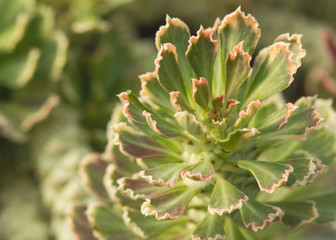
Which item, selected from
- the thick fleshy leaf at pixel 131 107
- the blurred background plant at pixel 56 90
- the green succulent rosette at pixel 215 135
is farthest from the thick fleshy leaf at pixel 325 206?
the blurred background plant at pixel 56 90

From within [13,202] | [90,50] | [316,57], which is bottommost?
[13,202]

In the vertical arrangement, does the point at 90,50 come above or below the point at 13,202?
above

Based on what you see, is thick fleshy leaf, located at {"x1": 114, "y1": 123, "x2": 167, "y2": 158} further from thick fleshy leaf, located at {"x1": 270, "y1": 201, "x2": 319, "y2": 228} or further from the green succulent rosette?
thick fleshy leaf, located at {"x1": 270, "y1": 201, "x2": 319, "y2": 228}

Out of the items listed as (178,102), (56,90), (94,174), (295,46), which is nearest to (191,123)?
(178,102)

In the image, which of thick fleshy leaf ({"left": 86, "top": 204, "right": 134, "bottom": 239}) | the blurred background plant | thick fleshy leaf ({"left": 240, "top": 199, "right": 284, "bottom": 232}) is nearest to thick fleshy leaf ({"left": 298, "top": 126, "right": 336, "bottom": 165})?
thick fleshy leaf ({"left": 240, "top": 199, "right": 284, "bottom": 232})

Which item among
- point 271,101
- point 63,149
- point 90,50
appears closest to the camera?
point 271,101

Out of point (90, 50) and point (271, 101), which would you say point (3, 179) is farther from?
point (271, 101)

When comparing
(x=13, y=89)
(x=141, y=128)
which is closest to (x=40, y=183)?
(x=13, y=89)
